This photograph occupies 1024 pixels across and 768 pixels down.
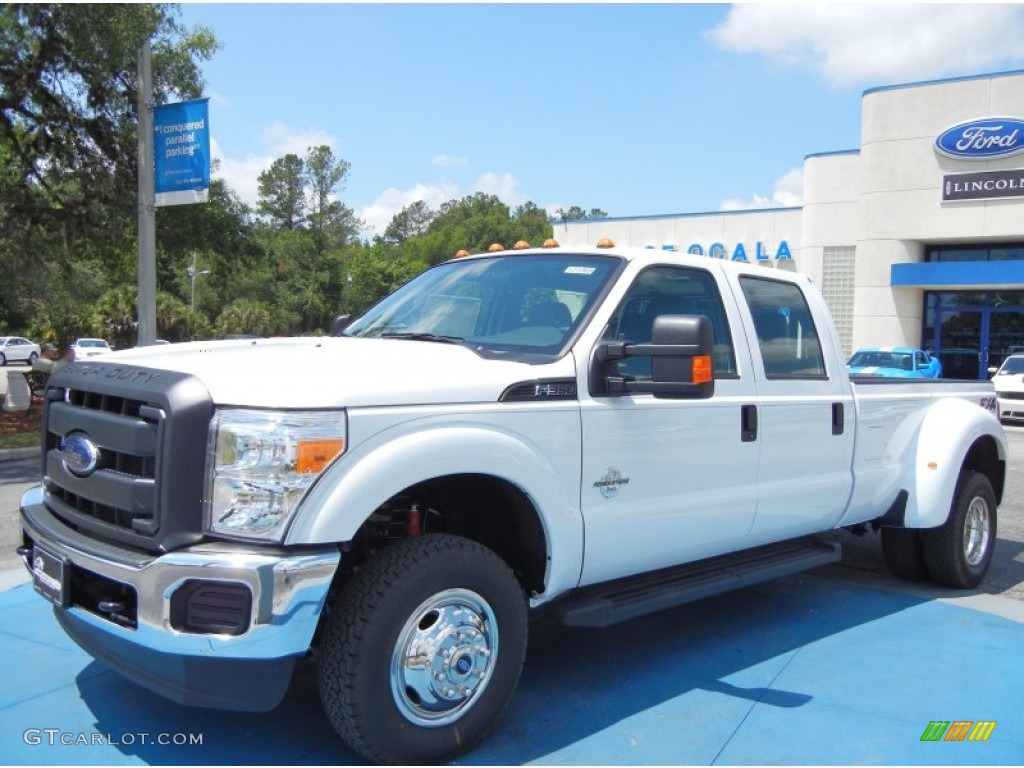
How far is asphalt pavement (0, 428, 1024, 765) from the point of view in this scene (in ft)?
11.4

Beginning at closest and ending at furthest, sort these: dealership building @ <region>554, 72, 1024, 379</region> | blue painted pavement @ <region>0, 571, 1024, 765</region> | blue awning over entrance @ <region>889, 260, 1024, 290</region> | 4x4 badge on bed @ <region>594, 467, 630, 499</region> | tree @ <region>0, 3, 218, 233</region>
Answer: blue painted pavement @ <region>0, 571, 1024, 765</region> < 4x4 badge on bed @ <region>594, 467, 630, 499</region> < tree @ <region>0, 3, 218, 233</region> < blue awning over entrance @ <region>889, 260, 1024, 290</region> < dealership building @ <region>554, 72, 1024, 379</region>

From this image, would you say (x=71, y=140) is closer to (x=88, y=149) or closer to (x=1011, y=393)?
(x=88, y=149)

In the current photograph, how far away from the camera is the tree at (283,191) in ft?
293

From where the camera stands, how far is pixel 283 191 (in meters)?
89.5

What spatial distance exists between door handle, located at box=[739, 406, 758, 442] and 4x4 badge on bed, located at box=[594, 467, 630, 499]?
86 cm

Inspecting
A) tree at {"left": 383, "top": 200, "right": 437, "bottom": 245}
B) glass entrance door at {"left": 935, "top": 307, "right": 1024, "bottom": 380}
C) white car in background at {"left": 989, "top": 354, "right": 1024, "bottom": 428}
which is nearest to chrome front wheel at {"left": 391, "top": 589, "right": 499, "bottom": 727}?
white car in background at {"left": 989, "top": 354, "right": 1024, "bottom": 428}

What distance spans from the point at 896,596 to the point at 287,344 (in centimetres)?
419

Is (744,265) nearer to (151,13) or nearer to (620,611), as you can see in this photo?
(620,611)

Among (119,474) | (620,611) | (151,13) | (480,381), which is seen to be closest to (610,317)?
(480,381)

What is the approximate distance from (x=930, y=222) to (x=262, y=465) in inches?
1094

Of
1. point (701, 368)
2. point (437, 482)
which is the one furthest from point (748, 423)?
point (437, 482)

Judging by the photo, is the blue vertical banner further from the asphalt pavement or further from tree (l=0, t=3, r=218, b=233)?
the asphalt pavement

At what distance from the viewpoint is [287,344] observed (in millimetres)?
4082

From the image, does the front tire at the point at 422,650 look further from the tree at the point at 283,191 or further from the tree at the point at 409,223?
the tree at the point at 409,223
